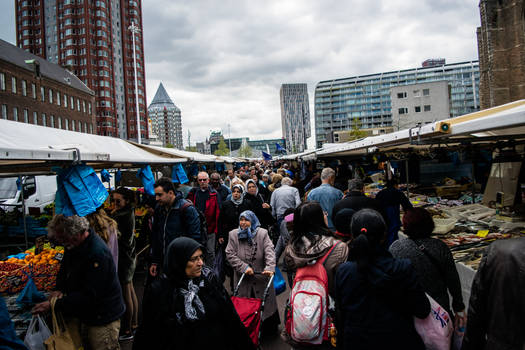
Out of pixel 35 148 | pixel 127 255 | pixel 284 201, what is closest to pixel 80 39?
pixel 284 201

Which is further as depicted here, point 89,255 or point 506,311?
point 89,255

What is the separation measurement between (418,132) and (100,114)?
3271 inches

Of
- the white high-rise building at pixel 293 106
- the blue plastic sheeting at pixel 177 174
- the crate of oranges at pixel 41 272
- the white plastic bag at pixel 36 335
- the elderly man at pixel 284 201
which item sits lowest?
the white plastic bag at pixel 36 335

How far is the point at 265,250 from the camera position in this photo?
3.92 m

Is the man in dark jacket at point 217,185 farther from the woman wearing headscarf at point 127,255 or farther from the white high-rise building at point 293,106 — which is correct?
the white high-rise building at point 293,106

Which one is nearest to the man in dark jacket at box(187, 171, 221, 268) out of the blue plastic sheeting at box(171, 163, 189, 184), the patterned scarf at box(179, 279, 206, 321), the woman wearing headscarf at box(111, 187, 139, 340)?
the woman wearing headscarf at box(111, 187, 139, 340)

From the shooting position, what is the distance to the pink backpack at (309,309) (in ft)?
7.50

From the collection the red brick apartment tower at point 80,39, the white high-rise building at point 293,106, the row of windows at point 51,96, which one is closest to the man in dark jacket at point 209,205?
the row of windows at point 51,96

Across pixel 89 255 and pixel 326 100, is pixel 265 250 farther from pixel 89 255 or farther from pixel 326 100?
pixel 326 100

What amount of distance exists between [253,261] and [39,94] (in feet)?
176

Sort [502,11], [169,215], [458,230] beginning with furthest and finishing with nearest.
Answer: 1. [502,11]
2. [458,230]
3. [169,215]

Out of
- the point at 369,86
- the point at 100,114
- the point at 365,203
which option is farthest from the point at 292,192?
the point at 369,86

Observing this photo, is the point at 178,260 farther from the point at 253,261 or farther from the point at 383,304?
the point at 253,261

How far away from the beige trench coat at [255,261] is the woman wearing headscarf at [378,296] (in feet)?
5.76
